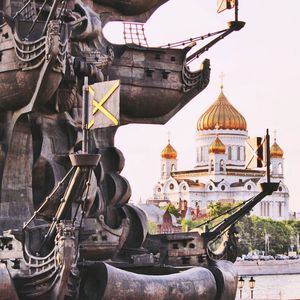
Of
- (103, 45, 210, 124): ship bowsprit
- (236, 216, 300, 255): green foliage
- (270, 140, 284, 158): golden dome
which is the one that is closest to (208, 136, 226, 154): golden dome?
(270, 140, 284, 158): golden dome

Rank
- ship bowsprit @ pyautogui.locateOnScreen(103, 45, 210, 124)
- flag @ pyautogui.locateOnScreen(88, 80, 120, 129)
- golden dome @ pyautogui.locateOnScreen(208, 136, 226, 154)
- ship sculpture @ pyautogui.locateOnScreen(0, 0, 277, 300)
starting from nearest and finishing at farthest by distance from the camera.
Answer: flag @ pyautogui.locateOnScreen(88, 80, 120, 129), ship sculpture @ pyautogui.locateOnScreen(0, 0, 277, 300), ship bowsprit @ pyautogui.locateOnScreen(103, 45, 210, 124), golden dome @ pyautogui.locateOnScreen(208, 136, 226, 154)

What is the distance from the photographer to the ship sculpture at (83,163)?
17453mm

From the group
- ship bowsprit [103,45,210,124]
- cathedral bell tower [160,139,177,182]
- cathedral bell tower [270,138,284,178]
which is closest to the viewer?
ship bowsprit [103,45,210,124]

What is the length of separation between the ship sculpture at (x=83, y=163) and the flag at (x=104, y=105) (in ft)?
0.07

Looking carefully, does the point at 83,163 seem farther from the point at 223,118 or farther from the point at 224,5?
the point at 223,118

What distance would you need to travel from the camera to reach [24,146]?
19500mm

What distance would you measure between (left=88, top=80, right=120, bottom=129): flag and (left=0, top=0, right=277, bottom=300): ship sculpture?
2cm

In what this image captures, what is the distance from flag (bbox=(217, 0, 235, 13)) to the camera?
23312 mm

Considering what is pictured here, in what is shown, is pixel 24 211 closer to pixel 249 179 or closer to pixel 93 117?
pixel 93 117

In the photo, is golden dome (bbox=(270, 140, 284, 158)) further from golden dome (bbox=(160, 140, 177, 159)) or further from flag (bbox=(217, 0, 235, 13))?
flag (bbox=(217, 0, 235, 13))

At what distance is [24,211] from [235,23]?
664 centimetres

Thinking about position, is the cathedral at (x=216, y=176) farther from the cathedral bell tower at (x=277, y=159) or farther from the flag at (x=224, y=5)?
the flag at (x=224, y=5)

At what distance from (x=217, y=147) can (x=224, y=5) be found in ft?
320

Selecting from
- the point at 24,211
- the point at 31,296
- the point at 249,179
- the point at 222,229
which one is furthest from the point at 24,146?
the point at 249,179
